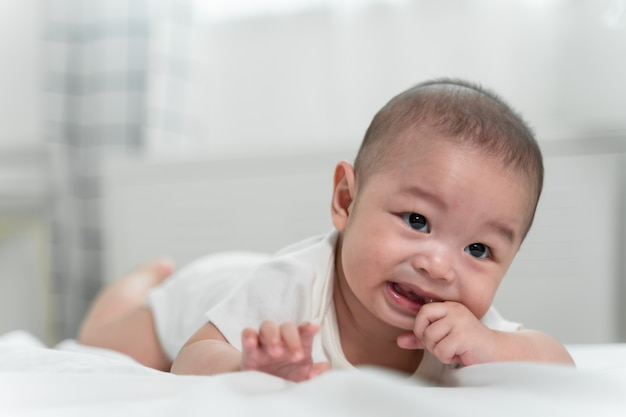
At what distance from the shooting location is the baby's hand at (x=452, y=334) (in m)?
0.78

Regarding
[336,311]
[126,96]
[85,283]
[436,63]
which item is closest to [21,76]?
[126,96]

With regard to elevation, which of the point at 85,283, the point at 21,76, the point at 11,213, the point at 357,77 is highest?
the point at 357,77

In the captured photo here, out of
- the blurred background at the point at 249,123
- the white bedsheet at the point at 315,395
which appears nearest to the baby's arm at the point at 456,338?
the white bedsheet at the point at 315,395

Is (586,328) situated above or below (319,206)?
below

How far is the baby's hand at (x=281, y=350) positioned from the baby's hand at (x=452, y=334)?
173 mm

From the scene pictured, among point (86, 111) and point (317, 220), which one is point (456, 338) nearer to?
point (317, 220)

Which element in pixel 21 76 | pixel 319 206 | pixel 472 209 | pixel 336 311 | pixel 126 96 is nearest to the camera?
pixel 472 209

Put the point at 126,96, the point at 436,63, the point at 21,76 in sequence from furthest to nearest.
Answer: the point at 21,76, the point at 126,96, the point at 436,63

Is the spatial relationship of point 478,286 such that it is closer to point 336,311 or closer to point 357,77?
point 336,311

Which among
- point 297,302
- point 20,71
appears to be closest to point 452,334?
point 297,302

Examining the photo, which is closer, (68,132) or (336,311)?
(336,311)

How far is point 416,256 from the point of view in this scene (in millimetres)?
784

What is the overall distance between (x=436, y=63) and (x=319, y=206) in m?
0.50

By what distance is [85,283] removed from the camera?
6.88ft
